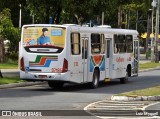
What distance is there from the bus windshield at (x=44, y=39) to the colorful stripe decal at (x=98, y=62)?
8.99 feet

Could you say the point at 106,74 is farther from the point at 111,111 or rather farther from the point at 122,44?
the point at 111,111

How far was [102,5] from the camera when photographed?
3041cm

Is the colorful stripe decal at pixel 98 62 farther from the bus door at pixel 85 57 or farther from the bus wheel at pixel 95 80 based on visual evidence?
the bus door at pixel 85 57

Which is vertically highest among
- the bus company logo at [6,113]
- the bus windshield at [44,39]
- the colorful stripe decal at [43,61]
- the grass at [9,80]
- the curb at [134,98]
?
the bus windshield at [44,39]

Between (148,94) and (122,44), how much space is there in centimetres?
928

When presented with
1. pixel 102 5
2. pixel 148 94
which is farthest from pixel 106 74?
pixel 148 94

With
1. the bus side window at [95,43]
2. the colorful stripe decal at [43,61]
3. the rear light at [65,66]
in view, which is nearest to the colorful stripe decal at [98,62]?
the bus side window at [95,43]

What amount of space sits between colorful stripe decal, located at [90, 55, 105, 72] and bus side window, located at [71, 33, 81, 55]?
4.93ft

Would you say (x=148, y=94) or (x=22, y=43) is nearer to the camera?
(x=148, y=94)

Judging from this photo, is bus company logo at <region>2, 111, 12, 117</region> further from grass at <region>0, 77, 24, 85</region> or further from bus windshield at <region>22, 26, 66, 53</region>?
grass at <region>0, 77, 24, 85</region>

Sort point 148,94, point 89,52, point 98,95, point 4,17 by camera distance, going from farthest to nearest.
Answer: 1. point 4,17
2. point 89,52
3. point 98,95
4. point 148,94

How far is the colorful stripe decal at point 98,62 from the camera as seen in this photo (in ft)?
82.4

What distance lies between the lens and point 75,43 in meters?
23.5

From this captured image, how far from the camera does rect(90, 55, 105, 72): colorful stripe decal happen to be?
25.1 m
